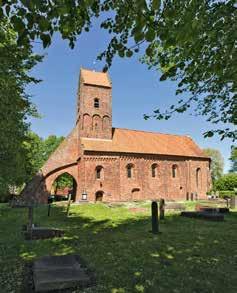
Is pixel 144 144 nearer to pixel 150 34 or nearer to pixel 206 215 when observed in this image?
pixel 206 215

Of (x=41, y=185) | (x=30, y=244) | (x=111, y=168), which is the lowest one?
(x=30, y=244)

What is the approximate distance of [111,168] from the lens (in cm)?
3122

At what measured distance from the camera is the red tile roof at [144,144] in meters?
32.0

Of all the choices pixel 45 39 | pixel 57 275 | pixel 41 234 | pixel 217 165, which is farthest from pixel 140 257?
pixel 217 165

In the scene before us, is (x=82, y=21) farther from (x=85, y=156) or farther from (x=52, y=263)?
(x=85, y=156)

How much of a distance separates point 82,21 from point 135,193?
2965cm

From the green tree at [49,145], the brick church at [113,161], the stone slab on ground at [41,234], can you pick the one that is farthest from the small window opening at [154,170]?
the green tree at [49,145]

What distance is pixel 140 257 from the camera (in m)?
7.00

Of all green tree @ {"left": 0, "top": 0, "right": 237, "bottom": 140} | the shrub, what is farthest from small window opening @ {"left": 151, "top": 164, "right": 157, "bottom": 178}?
green tree @ {"left": 0, "top": 0, "right": 237, "bottom": 140}

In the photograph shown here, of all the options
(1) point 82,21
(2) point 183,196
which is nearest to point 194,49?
(1) point 82,21

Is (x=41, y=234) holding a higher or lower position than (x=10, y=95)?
lower

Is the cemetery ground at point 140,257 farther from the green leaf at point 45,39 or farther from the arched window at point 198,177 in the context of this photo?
the arched window at point 198,177

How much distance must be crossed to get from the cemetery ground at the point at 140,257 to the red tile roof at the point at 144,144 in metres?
21.0

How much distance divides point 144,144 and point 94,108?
8762mm
